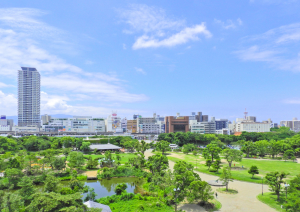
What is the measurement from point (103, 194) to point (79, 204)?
11.6 metres

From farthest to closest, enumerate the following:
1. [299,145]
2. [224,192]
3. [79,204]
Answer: [299,145] → [224,192] → [79,204]

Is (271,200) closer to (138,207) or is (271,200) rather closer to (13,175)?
(138,207)

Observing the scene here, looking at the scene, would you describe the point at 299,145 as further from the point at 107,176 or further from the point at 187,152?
the point at 107,176

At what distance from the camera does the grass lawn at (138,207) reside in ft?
61.9

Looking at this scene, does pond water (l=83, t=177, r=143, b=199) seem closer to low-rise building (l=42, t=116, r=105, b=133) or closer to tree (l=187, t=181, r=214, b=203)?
tree (l=187, t=181, r=214, b=203)

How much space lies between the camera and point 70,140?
61.2 metres

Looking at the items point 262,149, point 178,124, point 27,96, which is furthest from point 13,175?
point 27,96

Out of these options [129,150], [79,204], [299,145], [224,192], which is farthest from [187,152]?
[79,204]

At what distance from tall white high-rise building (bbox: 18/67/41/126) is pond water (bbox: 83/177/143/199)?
139 metres

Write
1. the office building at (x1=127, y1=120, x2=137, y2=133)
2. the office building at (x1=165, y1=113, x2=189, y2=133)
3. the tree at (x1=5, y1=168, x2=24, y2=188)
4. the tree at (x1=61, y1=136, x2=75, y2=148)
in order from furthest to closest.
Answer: the office building at (x1=127, y1=120, x2=137, y2=133)
the office building at (x1=165, y1=113, x2=189, y2=133)
the tree at (x1=61, y1=136, x2=75, y2=148)
the tree at (x1=5, y1=168, x2=24, y2=188)

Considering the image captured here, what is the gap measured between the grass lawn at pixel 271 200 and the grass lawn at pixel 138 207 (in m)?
10.3

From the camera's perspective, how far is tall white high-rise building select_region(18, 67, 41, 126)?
480ft

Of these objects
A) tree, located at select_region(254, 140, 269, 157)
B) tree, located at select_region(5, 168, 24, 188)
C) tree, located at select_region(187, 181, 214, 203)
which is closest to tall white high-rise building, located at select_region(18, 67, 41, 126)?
tree, located at select_region(5, 168, 24, 188)

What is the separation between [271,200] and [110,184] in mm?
20984
